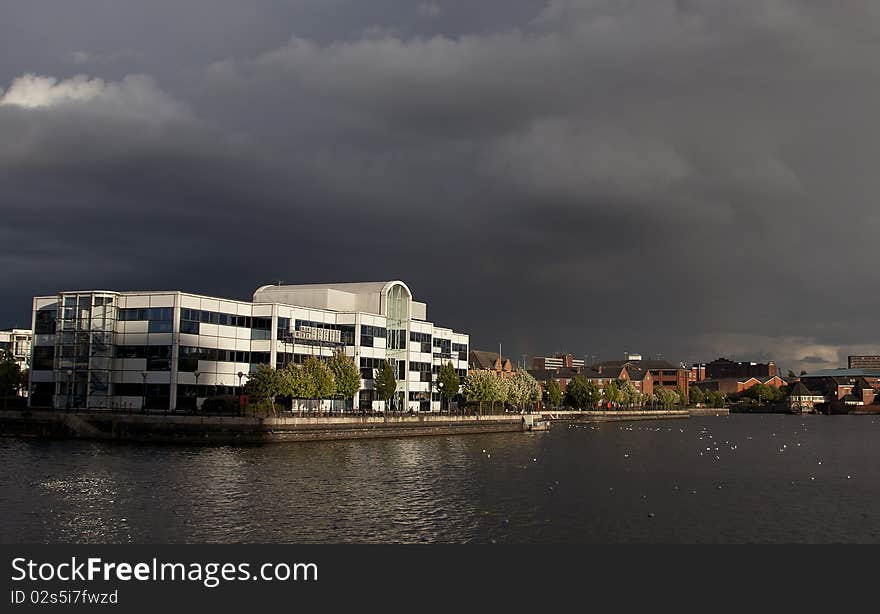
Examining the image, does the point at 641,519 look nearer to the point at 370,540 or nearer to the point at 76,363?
the point at 370,540

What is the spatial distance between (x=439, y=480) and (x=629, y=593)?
A: 37.6 m

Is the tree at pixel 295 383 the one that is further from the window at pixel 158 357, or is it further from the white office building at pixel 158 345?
the window at pixel 158 357

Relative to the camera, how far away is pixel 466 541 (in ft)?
148

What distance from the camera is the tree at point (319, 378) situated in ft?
384

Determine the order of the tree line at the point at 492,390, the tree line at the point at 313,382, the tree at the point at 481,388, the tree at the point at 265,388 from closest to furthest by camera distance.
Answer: the tree at the point at 265,388 < the tree line at the point at 313,382 < the tree at the point at 481,388 < the tree line at the point at 492,390

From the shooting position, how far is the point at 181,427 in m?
99.7

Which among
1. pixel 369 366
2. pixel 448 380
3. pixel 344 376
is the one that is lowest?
pixel 448 380

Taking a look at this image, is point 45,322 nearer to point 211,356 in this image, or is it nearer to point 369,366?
point 211,356

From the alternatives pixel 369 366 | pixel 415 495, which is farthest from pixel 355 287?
pixel 415 495

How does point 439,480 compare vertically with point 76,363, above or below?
below

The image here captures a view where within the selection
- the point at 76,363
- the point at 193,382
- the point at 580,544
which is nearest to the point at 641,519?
the point at 580,544

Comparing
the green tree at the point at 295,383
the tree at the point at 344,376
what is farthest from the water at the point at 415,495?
the tree at the point at 344,376

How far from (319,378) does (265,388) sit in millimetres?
8977

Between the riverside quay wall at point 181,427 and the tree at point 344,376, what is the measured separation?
8.82m
